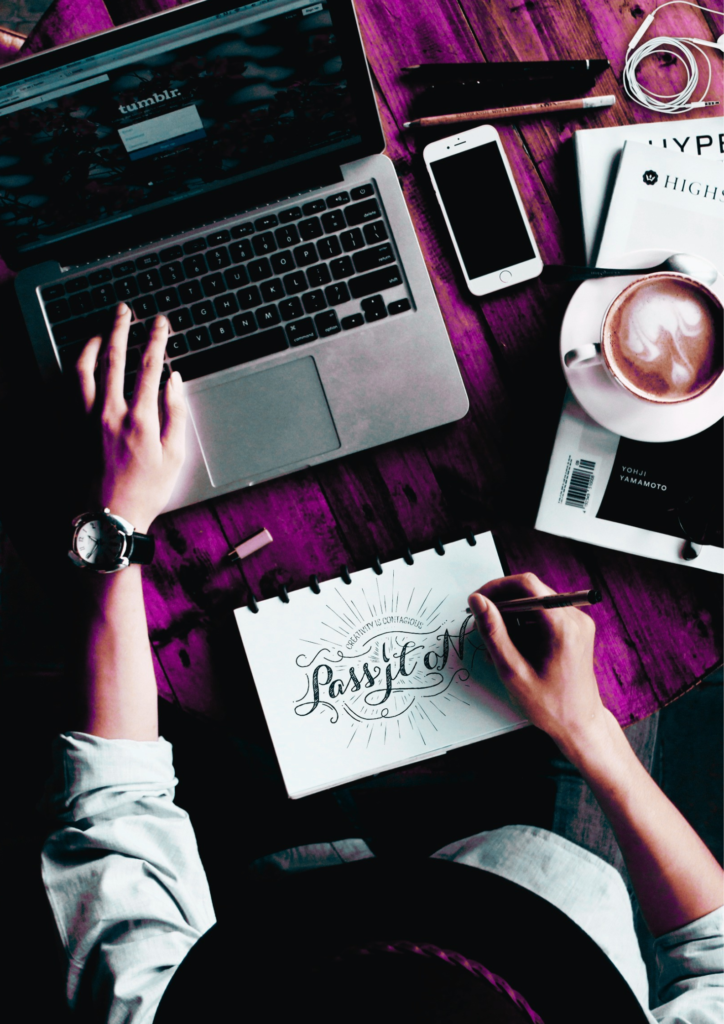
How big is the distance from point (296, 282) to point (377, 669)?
0.50 metres

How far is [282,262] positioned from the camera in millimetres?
760

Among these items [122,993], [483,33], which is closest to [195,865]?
[122,993]

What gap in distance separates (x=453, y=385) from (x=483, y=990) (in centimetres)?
60

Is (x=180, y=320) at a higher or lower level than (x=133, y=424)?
higher

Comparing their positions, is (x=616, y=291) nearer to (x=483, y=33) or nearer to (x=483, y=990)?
(x=483, y=33)

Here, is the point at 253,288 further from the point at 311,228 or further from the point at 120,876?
the point at 120,876

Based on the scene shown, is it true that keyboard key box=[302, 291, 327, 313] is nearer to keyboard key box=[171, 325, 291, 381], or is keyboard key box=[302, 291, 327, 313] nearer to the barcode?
keyboard key box=[171, 325, 291, 381]

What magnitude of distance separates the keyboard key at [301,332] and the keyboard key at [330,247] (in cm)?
8

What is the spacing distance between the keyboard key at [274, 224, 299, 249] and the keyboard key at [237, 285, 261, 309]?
0.22ft

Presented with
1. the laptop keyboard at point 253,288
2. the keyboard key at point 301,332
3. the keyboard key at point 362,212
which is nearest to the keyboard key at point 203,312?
the laptop keyboard at point 253,288

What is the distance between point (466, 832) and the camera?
1112mm

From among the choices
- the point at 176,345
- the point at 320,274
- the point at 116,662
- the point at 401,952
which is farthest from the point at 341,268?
the point at 401,952

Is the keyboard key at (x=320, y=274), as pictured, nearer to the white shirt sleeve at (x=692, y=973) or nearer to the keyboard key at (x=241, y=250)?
the keyboard key at (x=241, y=250)

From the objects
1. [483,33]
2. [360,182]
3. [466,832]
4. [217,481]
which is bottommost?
[466,832]
